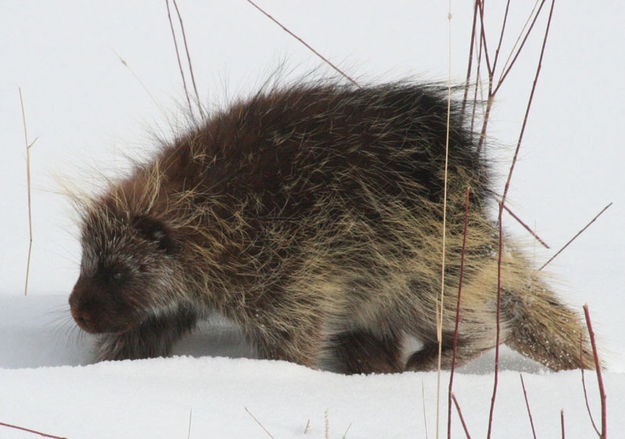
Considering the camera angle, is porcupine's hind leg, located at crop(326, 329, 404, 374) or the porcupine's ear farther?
porcupine's hind leg, located at crop(326, 329, 404, 374)

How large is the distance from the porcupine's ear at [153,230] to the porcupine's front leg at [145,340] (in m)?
0.34

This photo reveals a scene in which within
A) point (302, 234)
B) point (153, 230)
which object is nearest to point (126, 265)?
point (153, 230)

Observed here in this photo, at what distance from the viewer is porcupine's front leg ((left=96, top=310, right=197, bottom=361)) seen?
3.03 m

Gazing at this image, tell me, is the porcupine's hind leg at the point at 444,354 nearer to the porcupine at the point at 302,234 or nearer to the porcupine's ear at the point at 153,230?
the porcupine at the point at 302,234

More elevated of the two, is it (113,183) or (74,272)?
(113,183)

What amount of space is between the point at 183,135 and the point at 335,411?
140cm

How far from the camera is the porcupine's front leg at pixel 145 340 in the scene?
303cm

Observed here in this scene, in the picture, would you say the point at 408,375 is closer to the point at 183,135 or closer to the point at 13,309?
the point at 183,135

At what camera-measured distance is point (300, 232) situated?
9.47 ft

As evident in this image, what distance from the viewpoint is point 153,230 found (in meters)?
2.86

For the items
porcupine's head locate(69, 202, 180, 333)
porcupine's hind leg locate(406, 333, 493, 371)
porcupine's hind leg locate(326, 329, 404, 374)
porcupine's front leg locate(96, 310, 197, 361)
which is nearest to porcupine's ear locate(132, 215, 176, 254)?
porcupine's head locate(69, 202, 180, 333)

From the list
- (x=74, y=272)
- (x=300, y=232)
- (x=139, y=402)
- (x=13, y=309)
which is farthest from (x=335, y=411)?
(x=74, y=272)

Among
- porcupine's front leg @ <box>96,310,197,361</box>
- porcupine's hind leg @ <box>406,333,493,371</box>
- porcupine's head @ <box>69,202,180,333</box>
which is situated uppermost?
porcupine's head @ <box>69,202,180,333</box>

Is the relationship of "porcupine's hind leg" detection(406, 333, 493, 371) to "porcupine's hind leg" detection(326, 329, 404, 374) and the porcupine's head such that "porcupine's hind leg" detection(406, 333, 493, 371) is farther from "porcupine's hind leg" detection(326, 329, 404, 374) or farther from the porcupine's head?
the porcupine's head
